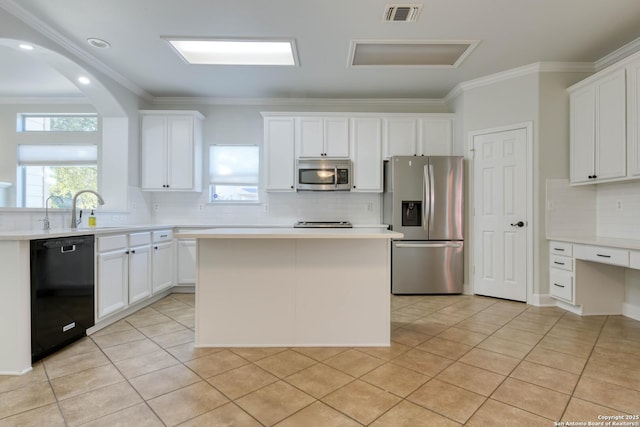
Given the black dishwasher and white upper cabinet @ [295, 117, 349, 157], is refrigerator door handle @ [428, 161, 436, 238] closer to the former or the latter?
white upper cabinet @ [295, 117, 349, 157]

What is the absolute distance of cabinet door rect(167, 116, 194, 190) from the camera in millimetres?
4531

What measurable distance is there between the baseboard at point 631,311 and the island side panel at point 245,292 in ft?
11.5

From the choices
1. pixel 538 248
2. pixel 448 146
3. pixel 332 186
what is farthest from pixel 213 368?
pixel 448 146

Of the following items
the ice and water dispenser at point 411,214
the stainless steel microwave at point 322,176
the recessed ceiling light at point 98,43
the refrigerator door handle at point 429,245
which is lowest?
the refrigerator door handle at point 429,245

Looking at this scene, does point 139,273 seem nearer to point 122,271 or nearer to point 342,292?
point 122,271

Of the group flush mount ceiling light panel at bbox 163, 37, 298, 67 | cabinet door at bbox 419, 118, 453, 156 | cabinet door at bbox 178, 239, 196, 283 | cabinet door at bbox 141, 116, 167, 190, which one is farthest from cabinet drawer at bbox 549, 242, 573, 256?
cabinet door at bbox 141, 116, 167, 190

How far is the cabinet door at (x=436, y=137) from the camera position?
15.1 feet

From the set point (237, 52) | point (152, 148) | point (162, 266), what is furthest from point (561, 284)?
point (152, 148)

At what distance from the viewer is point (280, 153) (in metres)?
4.61

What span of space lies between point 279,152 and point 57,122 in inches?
144

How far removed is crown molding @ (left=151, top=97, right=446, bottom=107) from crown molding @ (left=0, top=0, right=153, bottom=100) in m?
0.59

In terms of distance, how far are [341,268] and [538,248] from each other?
8.77 feet

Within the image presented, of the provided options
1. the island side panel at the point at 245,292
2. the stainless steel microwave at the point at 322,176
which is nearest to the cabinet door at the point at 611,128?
the stainless steel microwave at the point at 322,176

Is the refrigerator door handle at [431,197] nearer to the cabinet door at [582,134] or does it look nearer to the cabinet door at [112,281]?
the cabinet door at [582,134]
